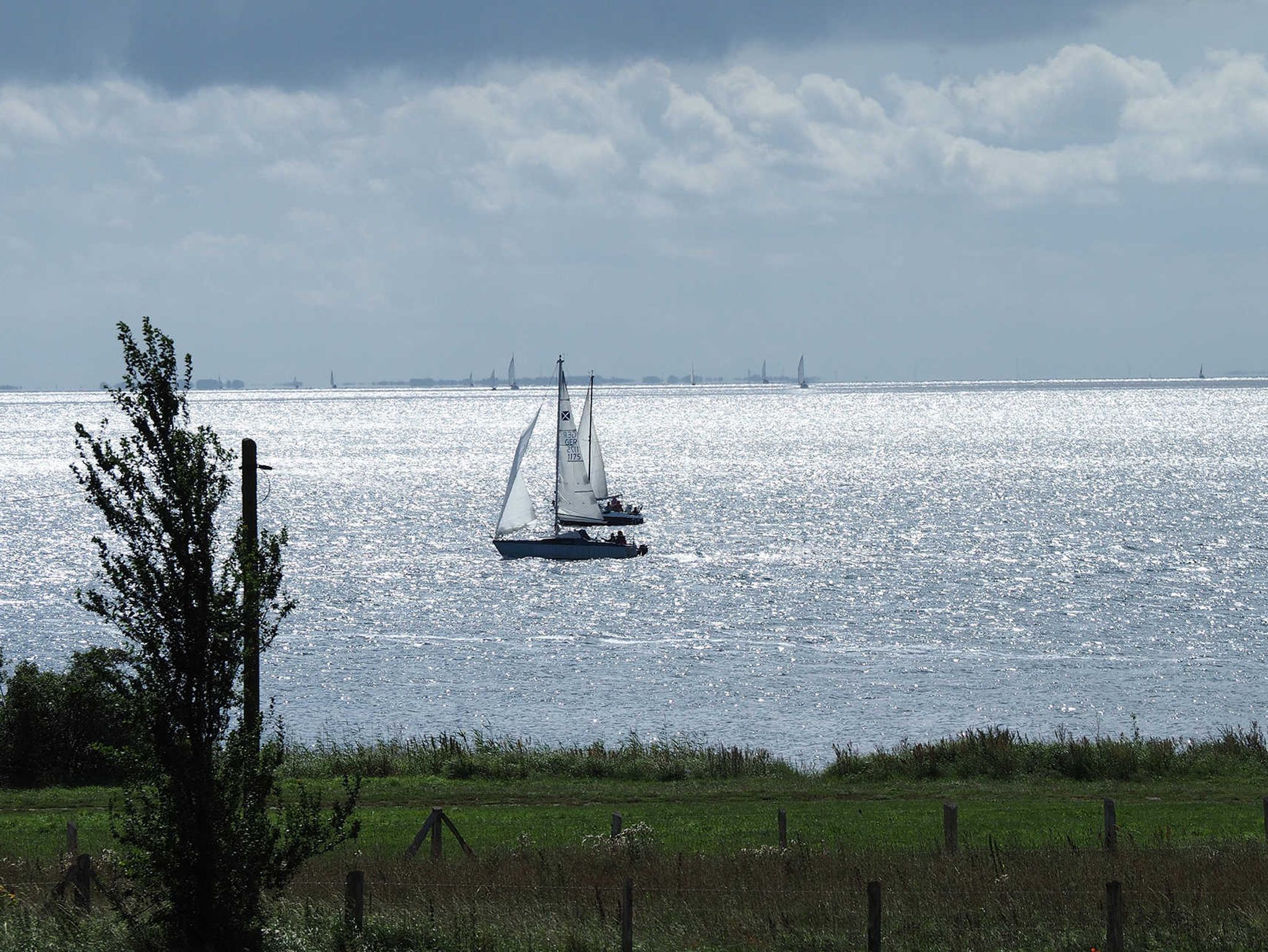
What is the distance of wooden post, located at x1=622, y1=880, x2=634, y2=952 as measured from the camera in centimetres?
1703

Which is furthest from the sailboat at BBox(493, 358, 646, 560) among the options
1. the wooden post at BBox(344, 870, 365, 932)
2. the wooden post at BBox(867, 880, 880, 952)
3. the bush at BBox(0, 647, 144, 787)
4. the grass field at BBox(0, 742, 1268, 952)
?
the wooden post at BBox(867, 880, 880, 952)

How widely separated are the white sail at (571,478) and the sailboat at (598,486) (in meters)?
0.55

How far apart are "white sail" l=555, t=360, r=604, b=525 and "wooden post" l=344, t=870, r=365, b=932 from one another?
80746mm

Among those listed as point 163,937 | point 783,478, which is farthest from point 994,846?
point 783,478

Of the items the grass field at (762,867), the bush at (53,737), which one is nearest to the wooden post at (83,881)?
the grass field at (762,867)

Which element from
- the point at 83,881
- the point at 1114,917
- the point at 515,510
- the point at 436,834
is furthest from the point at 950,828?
the point at 515,510

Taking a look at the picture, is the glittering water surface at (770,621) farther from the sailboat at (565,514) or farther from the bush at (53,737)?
the bush at (53,737)

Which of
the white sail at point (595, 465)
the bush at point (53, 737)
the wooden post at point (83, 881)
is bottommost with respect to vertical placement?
the bush at point (53, 737)

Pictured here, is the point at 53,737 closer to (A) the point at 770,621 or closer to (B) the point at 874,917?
(B) the point at 874,917

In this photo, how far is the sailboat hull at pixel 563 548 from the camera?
10162 cm

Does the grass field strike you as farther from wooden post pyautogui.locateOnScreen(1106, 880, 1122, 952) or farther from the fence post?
wooden post pyautogui.locateOnScreen(1106, 880, 1122, 952)

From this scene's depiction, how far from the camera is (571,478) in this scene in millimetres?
103812

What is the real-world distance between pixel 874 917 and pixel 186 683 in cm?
882

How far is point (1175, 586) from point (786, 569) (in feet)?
84.2
